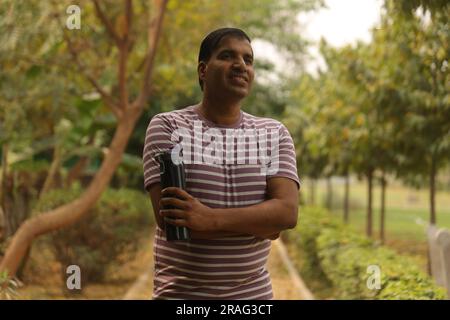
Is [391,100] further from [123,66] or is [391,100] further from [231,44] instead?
[231,44]

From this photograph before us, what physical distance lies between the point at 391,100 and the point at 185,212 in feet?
25.5

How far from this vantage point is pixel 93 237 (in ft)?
34.8

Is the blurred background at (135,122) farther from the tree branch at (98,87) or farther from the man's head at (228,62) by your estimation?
the man's head at (228,62)

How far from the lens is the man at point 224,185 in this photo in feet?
6.99

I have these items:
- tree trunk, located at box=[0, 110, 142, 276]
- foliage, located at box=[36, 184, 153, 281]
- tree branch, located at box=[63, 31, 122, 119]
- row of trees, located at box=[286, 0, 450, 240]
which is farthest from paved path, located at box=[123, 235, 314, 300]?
tree branch, located at box=[63, 31, 122, 119]

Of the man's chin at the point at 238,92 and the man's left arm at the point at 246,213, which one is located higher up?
the man's chin at the point at 238,92

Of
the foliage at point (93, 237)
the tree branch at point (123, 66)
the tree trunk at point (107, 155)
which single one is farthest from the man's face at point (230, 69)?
the foliage at point (93, 237)

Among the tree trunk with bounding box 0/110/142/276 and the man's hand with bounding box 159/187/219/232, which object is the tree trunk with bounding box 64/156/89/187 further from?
the man's hand with bounding box 159/187/219/232

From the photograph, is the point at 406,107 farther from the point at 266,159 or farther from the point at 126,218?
the point at 266,159

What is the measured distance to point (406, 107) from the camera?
30.4 feet

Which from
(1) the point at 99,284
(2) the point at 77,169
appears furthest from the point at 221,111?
(2) the point at 77,169

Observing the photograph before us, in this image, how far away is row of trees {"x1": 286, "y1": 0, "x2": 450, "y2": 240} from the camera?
6918 millimetres

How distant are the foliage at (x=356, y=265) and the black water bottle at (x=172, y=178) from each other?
331cm

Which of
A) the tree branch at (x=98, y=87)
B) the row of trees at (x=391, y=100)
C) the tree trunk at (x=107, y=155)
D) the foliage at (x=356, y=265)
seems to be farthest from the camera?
the tree branch at (x=98, y=87)
